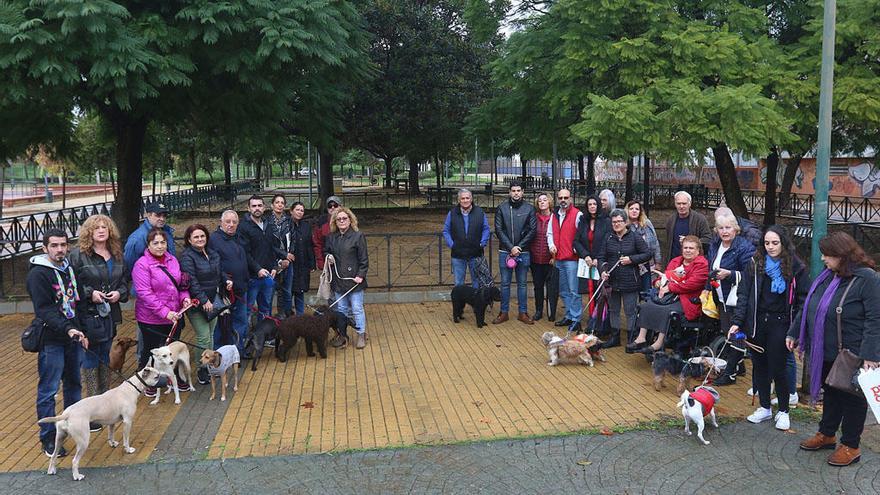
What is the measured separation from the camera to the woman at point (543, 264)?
29.9 feet

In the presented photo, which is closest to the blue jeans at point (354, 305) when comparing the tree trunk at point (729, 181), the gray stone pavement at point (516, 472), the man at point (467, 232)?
the man at point (467, 232)

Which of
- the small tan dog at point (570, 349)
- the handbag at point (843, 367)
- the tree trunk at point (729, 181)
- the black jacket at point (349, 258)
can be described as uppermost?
the tree trunk at point (729, 181)

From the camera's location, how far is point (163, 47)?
9531 millimetres

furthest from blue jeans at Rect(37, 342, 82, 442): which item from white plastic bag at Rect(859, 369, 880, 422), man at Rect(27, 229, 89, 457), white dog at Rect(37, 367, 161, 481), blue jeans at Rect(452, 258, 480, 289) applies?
white plastic bag at Rect(859, 369, 880, 422)

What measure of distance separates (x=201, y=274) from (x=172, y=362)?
92 centimetres

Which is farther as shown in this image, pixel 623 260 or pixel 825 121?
pixel 623 260

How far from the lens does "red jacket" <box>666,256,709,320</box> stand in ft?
22.9

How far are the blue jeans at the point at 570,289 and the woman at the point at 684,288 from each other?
1.64m

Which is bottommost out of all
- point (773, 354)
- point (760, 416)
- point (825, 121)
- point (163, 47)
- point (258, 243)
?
point (760, 416)

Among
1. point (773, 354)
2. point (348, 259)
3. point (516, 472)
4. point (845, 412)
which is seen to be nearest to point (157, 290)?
point (348, 259)

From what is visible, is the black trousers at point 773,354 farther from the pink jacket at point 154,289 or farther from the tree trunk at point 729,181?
the tree trunk at point 729,181

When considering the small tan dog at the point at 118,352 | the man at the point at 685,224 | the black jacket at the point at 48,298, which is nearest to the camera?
Answer: the black jacket at the point at 48,298

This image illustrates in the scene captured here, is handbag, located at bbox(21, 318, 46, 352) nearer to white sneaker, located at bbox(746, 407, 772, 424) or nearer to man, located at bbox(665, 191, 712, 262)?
white sneaker, located at bbox(746, 407, 772, 424)

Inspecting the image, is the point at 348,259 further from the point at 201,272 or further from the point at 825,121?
the point at 825,121
